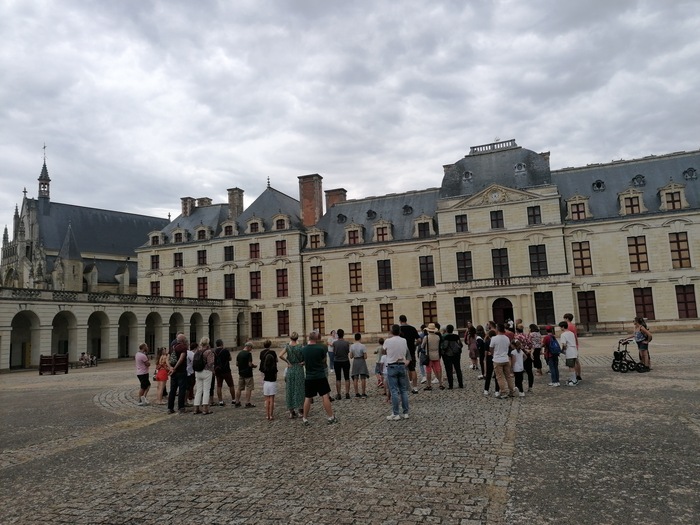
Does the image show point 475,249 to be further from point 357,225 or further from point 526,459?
point 526,459

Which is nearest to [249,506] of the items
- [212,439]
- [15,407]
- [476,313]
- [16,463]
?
[212,439]

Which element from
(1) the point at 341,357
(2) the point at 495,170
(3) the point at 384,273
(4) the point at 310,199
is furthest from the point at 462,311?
(1) the point at 341,357

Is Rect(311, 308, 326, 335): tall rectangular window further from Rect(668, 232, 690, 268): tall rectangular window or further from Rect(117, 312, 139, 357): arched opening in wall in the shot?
Rect(668, 232, 690, 268): tall rectangular window

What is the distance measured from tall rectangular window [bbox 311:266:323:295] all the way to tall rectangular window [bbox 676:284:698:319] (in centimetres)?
2872

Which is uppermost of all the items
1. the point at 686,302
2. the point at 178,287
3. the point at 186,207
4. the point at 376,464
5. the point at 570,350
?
the point at 186,207

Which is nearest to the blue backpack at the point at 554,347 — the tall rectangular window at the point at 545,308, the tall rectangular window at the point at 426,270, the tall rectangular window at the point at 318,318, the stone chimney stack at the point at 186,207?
the tall rectangular window at the point at 545,308

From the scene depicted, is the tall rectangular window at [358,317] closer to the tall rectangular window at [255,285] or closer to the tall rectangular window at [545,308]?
the tall rectangular window at [255,285]

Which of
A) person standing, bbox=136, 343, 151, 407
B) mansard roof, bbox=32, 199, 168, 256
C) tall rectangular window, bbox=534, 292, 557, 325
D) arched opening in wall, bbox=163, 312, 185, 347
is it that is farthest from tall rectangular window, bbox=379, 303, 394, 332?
mansard roof, bbox=32, 199, 168, 256

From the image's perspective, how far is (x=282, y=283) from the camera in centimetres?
4734

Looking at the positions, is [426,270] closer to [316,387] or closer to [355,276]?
[355,276]

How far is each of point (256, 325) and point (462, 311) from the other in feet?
64.8

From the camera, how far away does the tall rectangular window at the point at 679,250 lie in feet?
122

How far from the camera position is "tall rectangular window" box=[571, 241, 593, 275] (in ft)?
128

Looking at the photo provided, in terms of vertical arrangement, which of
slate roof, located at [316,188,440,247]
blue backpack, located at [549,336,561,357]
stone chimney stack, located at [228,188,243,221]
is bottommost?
blue backpack, located at [549,336,561,357]
